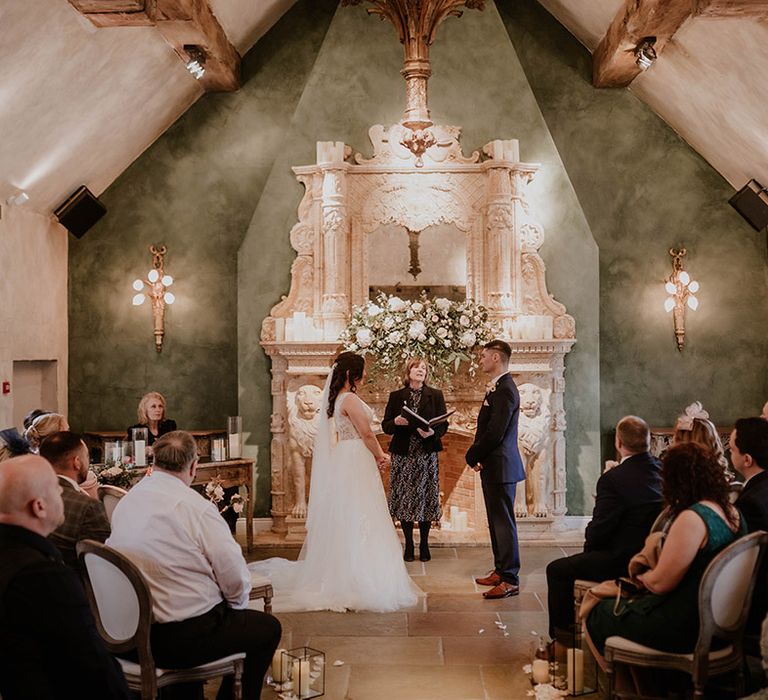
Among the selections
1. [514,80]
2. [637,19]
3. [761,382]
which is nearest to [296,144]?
[514,80]

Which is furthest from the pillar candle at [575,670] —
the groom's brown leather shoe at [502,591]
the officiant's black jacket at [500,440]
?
the officiant's black jacket at [500,440]

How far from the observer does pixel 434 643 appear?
5359 mm

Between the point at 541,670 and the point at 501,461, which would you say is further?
the point at 501,461

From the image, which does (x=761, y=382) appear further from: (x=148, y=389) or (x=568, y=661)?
(x=148, y=389)

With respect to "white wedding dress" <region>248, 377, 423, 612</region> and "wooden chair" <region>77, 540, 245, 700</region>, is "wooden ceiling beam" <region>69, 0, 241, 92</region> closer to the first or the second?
"white wedding dress" <region>248, 377, 423, 612</region>

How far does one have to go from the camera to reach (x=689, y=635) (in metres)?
3.73

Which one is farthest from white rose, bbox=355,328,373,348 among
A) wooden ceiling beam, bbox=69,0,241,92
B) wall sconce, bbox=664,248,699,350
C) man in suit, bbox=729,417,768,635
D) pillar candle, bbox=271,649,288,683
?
man in suit, bbox=729,417,768,635

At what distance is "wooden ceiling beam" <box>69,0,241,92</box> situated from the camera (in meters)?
6.07

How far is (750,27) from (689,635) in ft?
15.3

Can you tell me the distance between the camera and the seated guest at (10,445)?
5.42 m

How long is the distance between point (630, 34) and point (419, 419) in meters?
3.58

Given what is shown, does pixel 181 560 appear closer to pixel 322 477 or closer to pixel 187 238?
pixel 322 477

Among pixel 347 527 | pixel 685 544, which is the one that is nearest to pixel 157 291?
pixel 347 527

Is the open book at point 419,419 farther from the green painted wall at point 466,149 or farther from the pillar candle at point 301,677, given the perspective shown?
the pillar candle at point 301,677
